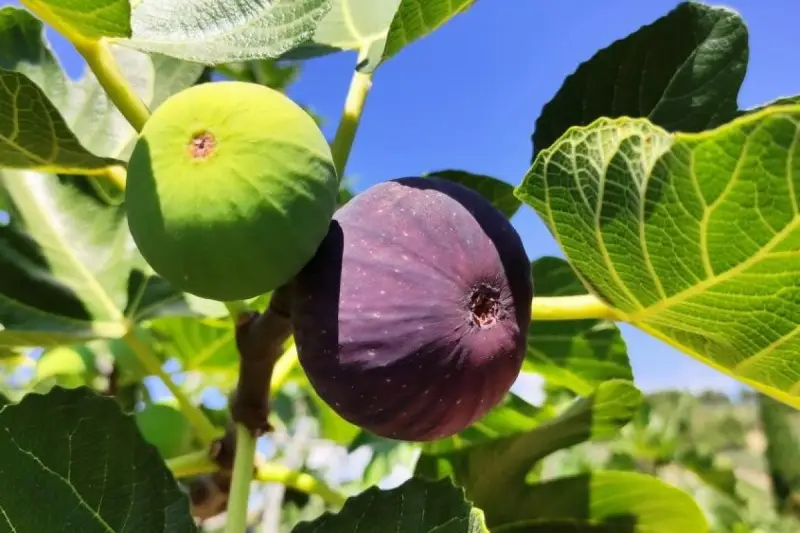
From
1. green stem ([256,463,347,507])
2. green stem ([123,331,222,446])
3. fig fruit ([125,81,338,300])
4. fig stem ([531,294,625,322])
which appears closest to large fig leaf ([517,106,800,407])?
fig stem ([531,294,625,322])

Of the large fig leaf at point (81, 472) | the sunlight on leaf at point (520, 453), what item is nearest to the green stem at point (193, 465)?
the large fig leaf at point (81, 472)

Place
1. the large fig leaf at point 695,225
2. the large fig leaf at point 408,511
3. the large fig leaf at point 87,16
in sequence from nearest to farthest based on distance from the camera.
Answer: the large fig leaf at point 695,225 < the large fig leaf at point 87,16 < the large fig leaf at point 408,511

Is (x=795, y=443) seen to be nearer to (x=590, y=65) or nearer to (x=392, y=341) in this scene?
(x=590, y=65)

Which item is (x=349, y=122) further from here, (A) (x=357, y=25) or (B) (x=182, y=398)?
(B) (x=182, y=398)

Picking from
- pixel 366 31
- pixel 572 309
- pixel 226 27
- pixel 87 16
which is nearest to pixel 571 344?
pixel 572 309

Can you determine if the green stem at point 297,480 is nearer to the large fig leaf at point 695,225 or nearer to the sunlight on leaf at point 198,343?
the large fig leaf at point 695,225

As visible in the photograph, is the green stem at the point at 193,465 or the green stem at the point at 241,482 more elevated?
the green stem at the point at 241,482
